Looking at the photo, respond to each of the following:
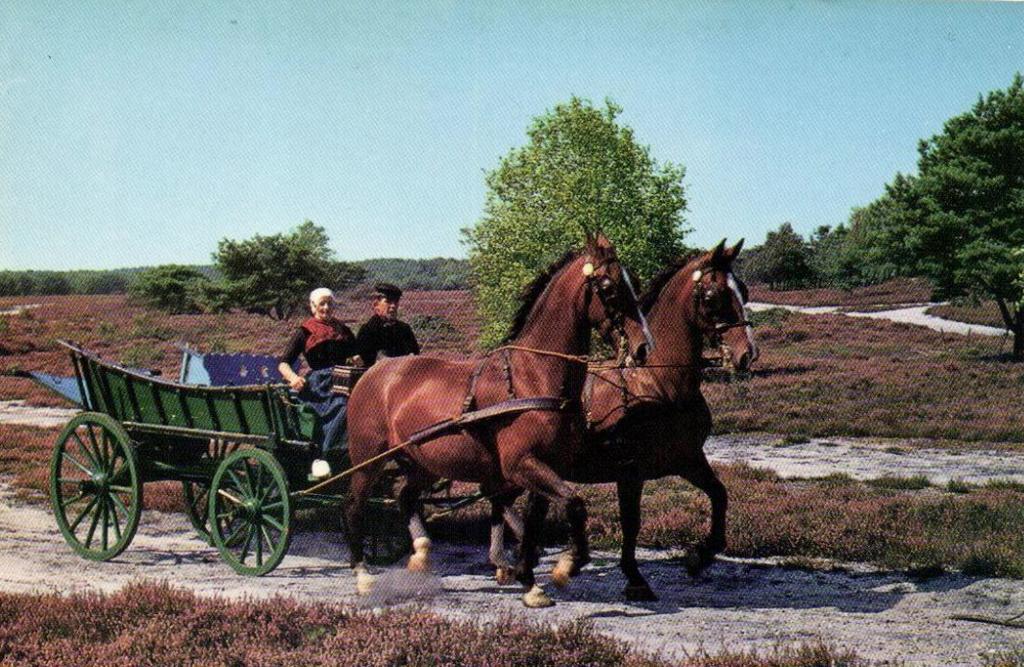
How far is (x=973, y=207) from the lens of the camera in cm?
2464

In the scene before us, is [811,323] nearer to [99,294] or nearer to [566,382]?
[99,294]

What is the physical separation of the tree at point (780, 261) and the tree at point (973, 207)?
35.0m

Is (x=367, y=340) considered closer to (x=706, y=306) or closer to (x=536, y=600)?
(x=536, y=600)

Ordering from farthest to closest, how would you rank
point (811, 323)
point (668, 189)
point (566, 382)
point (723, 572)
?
point (811, 323) < point (668, 189) < point (723, 572) < point (566, 382)

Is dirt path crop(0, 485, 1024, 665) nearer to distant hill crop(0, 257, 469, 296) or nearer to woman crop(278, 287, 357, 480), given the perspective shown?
woman crop(278, 287, 357, 480)

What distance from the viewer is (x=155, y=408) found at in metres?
9.53

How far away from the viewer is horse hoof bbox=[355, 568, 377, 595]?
26.2ft


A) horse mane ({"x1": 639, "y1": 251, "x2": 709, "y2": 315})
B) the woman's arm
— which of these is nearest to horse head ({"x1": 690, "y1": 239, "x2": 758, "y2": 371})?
horse mane ({"x1": 639, "y1": 251, "x2": 709, "y2": 315})

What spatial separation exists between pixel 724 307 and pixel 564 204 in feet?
51.7

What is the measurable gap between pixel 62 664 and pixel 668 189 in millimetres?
21490

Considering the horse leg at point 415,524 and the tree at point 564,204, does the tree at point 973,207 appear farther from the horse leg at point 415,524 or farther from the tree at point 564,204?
the horse leg at point 415,524

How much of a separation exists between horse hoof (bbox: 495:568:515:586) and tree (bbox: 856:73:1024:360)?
1595cm

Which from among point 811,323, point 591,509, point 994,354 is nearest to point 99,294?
point 591,509

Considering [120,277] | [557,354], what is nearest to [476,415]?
[557,354]
